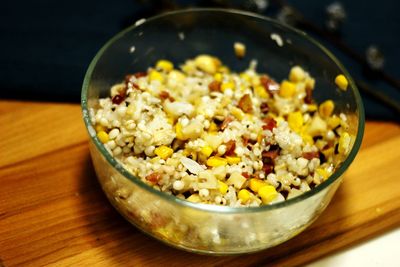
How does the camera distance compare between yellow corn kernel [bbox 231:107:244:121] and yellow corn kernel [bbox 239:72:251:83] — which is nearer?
yellow corn kernel [bbox 231:107:244:121]

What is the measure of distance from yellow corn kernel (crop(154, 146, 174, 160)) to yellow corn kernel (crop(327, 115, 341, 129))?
0.35m

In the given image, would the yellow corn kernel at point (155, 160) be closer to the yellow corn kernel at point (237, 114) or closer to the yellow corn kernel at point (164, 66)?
the yellow corn kernel at point (237, 114)

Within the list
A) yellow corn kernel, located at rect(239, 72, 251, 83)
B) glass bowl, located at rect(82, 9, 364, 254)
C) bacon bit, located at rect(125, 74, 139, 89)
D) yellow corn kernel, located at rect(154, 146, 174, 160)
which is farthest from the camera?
yellow corn kernel, located at rect(239, 72, 251, 83)

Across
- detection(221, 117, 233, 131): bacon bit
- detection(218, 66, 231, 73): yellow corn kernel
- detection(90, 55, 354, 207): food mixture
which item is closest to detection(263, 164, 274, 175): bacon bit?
detection(90, 55, 354, 207): food mixture

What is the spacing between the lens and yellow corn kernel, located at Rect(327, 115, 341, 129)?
3.53ft

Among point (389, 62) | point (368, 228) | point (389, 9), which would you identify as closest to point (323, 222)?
point (368, 228)

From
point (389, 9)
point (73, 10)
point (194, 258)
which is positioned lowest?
point (194, 258)

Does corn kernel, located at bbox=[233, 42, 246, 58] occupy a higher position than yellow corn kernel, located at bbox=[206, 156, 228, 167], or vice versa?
corn kernel, located at bbox=[233, 42, 246, 58]

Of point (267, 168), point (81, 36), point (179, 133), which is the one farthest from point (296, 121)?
point (81, 36)

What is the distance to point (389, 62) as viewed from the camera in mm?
1373

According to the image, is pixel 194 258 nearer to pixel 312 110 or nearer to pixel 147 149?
pixel 147 149

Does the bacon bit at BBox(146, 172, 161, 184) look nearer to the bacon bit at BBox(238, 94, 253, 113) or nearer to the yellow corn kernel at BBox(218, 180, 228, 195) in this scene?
the yellow corn kernel at BBox(218, 180, 228, 195)

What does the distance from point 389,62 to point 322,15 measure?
9.2 inches

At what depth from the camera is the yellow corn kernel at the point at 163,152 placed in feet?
3.08
